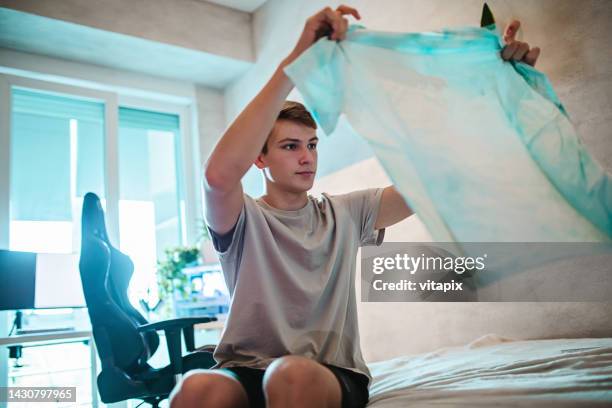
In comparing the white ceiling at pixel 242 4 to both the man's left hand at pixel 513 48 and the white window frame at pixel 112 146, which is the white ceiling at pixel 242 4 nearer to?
the white window frame at pixel 112 146

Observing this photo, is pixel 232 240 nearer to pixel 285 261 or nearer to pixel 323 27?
pixel 285 261

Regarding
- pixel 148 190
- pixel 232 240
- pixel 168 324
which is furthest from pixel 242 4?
pixel 232 240

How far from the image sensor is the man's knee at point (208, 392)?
3.18 ft

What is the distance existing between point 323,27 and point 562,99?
1.47 meters

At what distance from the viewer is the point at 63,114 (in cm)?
394

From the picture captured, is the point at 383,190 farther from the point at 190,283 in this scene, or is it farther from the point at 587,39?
the point at 190,283

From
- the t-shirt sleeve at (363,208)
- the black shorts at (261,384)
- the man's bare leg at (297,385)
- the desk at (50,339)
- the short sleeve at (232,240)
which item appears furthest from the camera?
the desk at (50,339)

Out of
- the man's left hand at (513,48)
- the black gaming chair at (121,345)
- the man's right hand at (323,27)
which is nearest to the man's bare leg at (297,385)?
the man's right hand at (323,27)

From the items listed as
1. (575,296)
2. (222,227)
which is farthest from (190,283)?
(222,227)

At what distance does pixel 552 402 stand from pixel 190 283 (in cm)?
306

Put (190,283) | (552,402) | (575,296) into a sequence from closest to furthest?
(552,402)
(575,296)
(190,283)

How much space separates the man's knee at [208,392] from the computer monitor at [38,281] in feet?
7.75

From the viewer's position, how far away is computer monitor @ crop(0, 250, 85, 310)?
2959 millimetres

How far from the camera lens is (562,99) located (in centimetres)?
221
